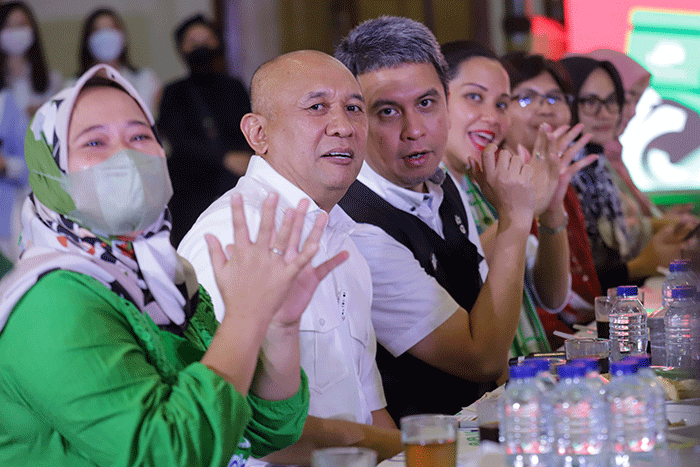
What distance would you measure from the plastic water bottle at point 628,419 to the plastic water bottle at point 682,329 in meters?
0.67

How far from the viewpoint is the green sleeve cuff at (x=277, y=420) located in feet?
4.51

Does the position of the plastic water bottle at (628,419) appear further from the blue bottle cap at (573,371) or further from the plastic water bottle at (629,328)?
the plastic water bottle at (629,328)

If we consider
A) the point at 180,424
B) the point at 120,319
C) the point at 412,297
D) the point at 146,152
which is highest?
the point at 146,152

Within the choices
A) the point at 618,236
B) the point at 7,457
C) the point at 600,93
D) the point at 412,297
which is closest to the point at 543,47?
the point at 600,93

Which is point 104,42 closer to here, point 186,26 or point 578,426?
point 186,26

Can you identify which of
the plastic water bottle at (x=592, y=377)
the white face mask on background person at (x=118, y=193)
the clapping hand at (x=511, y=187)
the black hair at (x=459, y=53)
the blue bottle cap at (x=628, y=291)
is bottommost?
the blue bottle cap at (x=628, y=291)

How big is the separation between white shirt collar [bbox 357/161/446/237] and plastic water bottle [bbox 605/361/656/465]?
1.05 meters

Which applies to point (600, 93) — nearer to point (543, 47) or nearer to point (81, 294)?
point (543, 47)

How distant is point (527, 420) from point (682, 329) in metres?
0.93

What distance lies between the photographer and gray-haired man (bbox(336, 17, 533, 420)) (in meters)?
1.95

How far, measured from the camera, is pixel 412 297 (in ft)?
6.37

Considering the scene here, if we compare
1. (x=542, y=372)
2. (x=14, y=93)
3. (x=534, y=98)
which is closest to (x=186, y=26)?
(x=14, y=93)

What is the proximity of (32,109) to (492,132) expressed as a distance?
2470 mm

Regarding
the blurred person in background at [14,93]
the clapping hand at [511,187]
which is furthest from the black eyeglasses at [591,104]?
the blurred person in background at [14,93]
